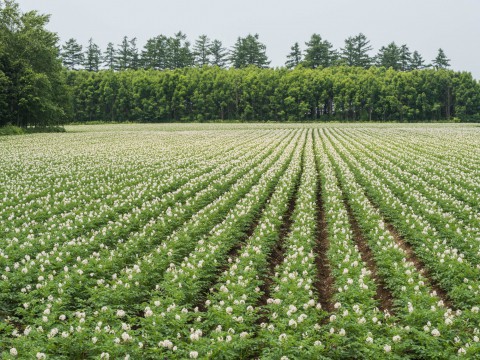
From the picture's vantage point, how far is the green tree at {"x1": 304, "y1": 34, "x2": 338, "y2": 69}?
12989 cm

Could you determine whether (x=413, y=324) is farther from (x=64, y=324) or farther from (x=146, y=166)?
(x=146, y=166)

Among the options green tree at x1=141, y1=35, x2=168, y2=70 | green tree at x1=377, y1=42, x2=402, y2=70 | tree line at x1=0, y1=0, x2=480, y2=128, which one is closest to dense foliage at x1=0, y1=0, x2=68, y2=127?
tree line at x1=0, y1=0, x2=480, y2=128

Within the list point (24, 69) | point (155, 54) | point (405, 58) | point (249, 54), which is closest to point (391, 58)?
point (405, 58)

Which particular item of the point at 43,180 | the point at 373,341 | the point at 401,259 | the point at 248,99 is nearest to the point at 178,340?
the point at 373,341

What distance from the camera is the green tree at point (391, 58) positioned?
12850cm

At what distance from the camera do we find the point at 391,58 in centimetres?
12850

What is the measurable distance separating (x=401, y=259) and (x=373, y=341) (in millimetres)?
3663

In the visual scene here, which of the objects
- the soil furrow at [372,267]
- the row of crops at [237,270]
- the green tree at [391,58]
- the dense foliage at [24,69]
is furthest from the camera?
the green tree at [391,58]

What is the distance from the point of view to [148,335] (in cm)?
576

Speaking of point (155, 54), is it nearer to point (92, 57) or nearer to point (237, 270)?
point (92, 57)

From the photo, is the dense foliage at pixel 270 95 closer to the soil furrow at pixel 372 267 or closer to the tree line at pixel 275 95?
the tree line at pixel 275 95

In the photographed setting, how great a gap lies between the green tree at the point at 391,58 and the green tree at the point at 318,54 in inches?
577

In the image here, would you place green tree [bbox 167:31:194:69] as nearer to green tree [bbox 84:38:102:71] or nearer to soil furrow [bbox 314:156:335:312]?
green tree [bbox 84:38:102:71]

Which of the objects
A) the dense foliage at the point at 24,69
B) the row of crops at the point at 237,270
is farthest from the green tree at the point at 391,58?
the row of crops at the point at 237,270
